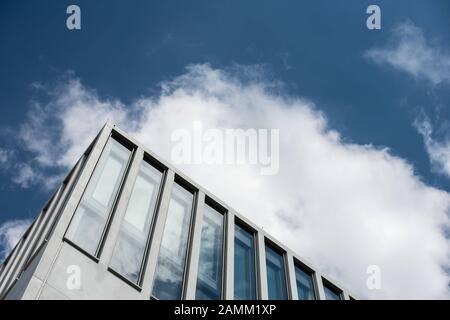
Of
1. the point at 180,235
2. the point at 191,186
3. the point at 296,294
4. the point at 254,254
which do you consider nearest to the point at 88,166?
the point at 180,235

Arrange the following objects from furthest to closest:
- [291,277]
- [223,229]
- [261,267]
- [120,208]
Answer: [291,277], [223,229], [261,267], [120,208]

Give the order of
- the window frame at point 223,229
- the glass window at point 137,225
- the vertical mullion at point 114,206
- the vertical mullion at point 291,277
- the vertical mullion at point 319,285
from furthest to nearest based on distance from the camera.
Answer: the vertical mullion at point 319,285, the vertical mullion at point 291,277, the window frame at point 223,229, the glass window at point 137,225, the vertical mullion at point 114,206

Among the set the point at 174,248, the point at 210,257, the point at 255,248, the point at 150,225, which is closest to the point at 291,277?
the point at 255,248

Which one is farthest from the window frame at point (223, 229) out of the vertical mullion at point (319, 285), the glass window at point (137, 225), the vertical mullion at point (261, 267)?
the vertical mullion at point (319, 285)

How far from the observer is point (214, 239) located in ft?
54.2

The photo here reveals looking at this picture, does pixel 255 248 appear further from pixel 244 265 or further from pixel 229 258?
pixel 229 258

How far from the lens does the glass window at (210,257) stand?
1402cm

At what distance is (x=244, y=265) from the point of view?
55.3 ft

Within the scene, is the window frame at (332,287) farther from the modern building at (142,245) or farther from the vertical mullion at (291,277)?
the vertical mullion at (291,277)

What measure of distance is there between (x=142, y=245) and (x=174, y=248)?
1.44 meters

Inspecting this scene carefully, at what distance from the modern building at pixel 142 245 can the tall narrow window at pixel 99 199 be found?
38 mm
